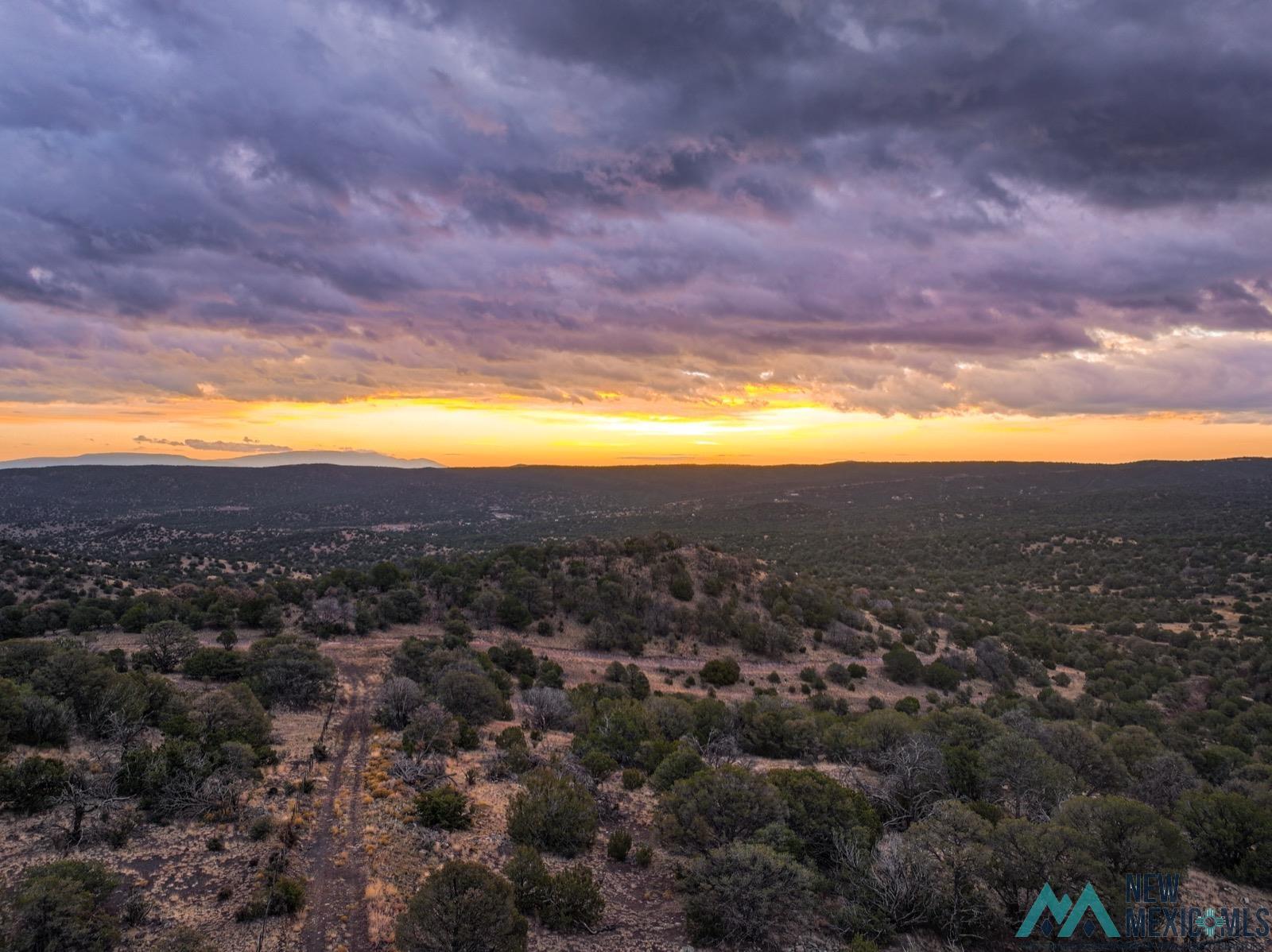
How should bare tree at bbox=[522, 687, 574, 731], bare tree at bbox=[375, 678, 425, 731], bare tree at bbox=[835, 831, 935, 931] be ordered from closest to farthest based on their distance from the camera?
1. bare tree at bbox=[835, 831, 935, 931]
2. bare tree at bbox=[375, 678, 425, 731]
3. bare tree at bbox=[522, 687, 574, 731]

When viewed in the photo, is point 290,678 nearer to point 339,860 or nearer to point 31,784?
point 31,784

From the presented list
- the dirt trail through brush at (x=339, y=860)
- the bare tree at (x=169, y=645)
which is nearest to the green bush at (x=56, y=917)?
the dirt trail through brush at (x=339, y=860)

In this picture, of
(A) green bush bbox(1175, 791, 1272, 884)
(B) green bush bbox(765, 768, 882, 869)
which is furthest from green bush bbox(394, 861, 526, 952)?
(A) green bush bbox(1175, 791, 1272, 884)

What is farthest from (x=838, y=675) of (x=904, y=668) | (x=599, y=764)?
(x=599, y=764)

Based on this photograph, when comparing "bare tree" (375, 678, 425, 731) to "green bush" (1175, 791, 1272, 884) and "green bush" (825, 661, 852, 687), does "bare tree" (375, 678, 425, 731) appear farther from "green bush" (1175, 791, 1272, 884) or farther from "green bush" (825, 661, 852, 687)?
"green bush" (825, 661, 852, 687)

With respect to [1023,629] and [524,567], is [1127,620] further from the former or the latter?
[524,567]

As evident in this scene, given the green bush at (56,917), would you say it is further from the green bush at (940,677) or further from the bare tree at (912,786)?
the green bush at (940,677)
